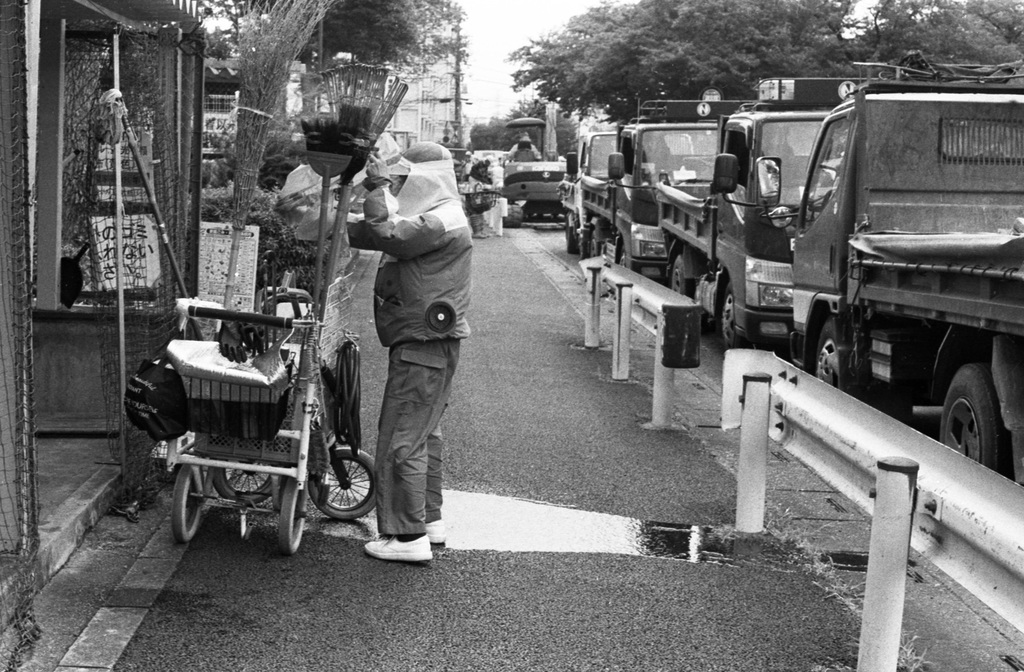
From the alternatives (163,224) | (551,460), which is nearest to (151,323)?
(163,224)

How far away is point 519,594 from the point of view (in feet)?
17.6

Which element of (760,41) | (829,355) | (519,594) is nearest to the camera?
(519,594)

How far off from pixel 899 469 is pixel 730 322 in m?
8.33

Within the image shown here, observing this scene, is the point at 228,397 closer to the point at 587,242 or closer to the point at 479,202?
the point at 587,242

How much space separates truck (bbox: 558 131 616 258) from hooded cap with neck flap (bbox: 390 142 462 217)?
1556cm

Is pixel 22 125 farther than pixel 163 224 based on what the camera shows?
No

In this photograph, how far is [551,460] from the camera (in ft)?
25.9

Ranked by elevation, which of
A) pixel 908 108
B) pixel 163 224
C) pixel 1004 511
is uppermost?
pixel 908 108

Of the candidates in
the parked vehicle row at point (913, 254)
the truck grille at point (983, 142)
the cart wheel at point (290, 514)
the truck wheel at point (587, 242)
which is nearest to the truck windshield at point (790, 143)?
the parked vehicle row at point (913, 254)

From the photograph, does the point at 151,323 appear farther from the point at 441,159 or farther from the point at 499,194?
the point at 499,194

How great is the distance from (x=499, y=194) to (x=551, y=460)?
23245 millimetres

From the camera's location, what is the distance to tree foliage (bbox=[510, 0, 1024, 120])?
94.8ft

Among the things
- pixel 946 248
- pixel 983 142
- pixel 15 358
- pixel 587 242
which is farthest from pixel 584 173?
pixel 15 358

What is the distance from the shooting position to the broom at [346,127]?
18.0 feet
